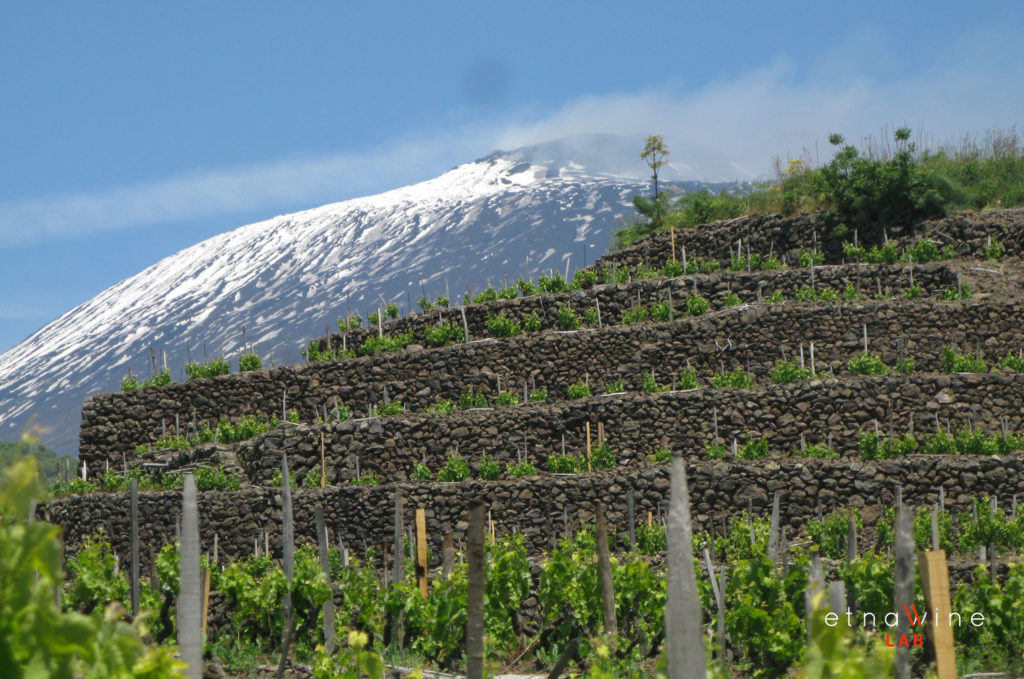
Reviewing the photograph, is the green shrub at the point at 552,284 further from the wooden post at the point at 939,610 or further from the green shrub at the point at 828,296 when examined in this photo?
the wooden post at the point at 939,610

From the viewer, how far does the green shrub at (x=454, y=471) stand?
18.9 metres

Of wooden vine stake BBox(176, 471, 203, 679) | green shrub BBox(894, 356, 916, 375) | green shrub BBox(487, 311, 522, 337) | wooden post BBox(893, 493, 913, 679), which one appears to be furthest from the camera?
green shrub BBox(487, 311, 522, 337)

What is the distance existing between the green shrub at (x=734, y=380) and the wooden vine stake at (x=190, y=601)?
16.0m

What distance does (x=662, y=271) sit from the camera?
25.7 m

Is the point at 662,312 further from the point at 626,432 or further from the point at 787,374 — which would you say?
the point at 626,432

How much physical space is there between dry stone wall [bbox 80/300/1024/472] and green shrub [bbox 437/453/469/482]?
3.27 metres

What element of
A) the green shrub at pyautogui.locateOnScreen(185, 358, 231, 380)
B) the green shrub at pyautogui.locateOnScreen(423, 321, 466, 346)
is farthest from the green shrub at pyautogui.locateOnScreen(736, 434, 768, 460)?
the green shrub at pyautogui.locateOnScreen(185, 358, 231, 380)

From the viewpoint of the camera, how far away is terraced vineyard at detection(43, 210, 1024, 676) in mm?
11766

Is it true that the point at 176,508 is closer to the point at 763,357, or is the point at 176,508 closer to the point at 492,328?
the point at 492,328

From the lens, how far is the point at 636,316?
22984 millimetres

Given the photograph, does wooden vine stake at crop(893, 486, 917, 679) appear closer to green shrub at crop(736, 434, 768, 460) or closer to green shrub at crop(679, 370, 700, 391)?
green shrub at crop(736, 434, 768, 460)

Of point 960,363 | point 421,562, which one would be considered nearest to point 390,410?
point 421,562

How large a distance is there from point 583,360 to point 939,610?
17.0m

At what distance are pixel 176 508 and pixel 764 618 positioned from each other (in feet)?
44.9
